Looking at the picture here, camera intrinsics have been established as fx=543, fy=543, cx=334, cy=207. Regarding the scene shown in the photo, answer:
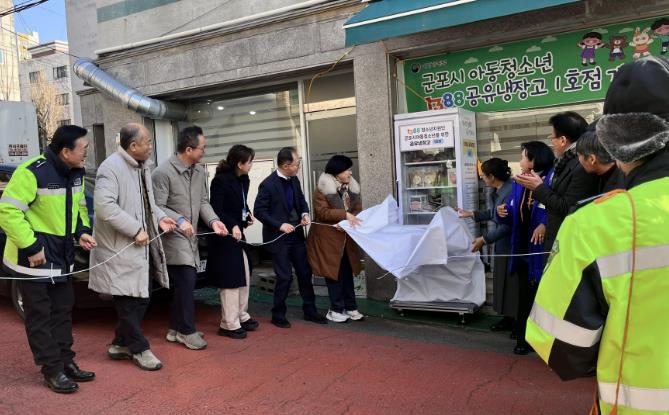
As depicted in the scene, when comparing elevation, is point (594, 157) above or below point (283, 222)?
above

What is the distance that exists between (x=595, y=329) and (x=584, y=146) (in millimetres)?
2214

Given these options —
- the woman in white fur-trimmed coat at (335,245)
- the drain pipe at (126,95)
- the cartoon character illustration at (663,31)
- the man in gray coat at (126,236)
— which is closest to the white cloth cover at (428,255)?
the woman in white fur-trimmed coat at (335,245)

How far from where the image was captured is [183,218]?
4.80m

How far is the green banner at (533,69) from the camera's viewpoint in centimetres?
559

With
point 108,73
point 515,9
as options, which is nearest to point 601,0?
point 515,9

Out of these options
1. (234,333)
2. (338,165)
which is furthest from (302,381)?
(338,165)

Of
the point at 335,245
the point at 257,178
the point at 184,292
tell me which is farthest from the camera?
the point at 257,178

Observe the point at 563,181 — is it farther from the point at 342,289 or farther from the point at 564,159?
the point at 342,289

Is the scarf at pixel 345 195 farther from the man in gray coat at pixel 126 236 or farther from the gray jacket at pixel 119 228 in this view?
the gray jacket at pixel 119 228

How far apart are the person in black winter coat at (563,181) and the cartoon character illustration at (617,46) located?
2004 mm

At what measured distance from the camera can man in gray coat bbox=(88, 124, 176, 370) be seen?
4164 mm

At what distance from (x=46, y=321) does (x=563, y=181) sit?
3.83m

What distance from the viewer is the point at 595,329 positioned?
149 centimetres

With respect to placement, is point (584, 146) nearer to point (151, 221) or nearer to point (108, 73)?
point (151, 221)
